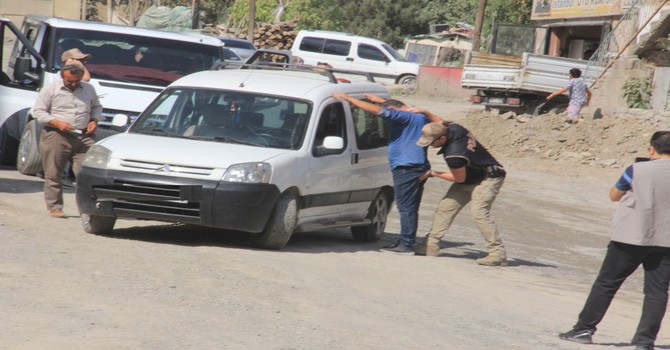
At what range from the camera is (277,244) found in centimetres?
1060

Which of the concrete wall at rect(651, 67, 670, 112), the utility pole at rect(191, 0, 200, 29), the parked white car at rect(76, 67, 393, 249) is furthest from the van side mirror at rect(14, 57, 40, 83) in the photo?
the utility pole at rect(191, 0, 200, 29)

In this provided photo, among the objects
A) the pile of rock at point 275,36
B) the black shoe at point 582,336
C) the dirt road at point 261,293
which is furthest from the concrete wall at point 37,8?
the black shoe at point 582,336

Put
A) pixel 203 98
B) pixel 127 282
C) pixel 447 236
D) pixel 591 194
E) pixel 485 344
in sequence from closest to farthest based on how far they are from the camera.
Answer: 1. pixel 485 344
2. pixel 127 282
3. pixel 203 98
4. pixel 447 236
5. pixel 591 194

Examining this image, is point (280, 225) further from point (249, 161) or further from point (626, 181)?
point (626, 181)

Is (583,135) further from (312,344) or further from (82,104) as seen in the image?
(312,344)

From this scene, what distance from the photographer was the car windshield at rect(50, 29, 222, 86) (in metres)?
15.1

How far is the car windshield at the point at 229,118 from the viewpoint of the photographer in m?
10.9

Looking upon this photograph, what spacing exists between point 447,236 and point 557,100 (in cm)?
1586

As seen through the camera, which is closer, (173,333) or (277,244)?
(173,333)

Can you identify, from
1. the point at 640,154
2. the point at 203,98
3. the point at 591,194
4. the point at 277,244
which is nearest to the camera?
the point at 277,244

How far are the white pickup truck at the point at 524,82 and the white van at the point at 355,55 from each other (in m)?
8.86

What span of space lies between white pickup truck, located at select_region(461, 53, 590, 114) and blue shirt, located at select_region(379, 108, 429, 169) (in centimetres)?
1776

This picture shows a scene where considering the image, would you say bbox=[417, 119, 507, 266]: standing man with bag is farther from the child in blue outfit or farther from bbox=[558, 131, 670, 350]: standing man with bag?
the child in blue outfit

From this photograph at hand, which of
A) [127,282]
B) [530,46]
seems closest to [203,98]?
[127,282]
